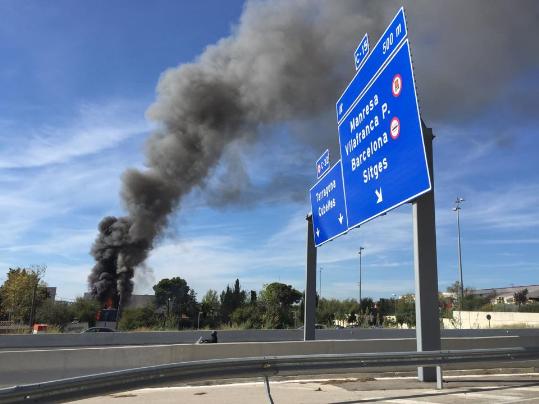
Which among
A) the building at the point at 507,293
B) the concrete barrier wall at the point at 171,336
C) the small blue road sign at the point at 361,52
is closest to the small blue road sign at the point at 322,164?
the small blue road sign at the point at 361,52

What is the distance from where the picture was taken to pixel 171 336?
28953mm

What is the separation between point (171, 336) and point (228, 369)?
2469cm

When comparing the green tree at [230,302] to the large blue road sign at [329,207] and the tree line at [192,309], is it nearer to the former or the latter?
the tree line at [192,309]

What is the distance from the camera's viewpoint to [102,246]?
6119cm

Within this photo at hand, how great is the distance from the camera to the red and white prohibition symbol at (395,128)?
8.88m

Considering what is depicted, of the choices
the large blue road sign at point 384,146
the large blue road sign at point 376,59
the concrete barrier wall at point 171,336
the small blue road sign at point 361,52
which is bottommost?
the concrete barrier wall at point 171,336

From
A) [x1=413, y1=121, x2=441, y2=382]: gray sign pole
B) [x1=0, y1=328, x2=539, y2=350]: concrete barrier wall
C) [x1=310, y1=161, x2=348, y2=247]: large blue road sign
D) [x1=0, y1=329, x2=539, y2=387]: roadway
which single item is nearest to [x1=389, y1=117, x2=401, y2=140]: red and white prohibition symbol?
[x1=413, y1=121, x2=441, y2=382]: gray sign pole

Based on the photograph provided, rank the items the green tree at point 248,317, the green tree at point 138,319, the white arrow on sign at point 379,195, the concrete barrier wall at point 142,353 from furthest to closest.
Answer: the green tree at point 138,319, the green tree at point 248,317, the concrete barrier wall at point 142,353, the white arrow on sign at point 379,195

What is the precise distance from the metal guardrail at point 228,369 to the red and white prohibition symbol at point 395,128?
3.79m

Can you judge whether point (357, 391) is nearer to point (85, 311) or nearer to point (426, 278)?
point (426, 278)

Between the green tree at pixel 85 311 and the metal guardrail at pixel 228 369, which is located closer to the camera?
the metal guardrail at pixel 228 369

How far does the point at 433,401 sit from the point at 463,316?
50789 millimetres

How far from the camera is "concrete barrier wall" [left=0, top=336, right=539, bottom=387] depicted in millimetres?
A: 10609

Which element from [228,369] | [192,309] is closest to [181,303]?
[192,309]
